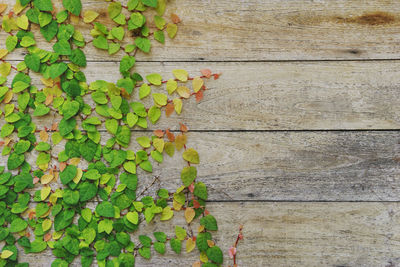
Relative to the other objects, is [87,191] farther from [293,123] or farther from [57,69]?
[293,123]

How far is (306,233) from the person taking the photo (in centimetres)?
86

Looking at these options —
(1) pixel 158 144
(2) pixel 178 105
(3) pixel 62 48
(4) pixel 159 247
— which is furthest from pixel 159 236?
(3) pixel 62 48

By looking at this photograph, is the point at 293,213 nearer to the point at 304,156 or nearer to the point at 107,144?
the point at 304,156

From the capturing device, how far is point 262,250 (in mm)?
863

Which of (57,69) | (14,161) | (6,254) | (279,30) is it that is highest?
(279,30)

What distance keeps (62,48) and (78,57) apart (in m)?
0.04

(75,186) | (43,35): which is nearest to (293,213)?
(75,186)

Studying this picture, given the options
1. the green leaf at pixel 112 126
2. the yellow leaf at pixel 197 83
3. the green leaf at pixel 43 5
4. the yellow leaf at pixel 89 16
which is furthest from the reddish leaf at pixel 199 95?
the green leaf at pixel 43 5

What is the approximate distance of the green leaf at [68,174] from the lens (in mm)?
842

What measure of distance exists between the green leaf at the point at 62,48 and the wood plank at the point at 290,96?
0.07m

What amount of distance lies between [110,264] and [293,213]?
1.70ft

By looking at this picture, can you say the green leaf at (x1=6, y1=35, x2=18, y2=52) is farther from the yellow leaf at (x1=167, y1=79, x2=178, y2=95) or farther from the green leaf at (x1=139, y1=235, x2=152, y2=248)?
the green leaf at (x1=139, y1=235, x2=152, y2=248)

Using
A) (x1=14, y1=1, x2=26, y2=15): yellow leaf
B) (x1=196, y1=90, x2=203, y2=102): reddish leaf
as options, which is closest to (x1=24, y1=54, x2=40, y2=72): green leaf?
(x1=14, y1=1, x2=26, y2=15): yellow leaf

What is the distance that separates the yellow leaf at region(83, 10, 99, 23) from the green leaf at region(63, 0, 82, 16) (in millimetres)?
22
